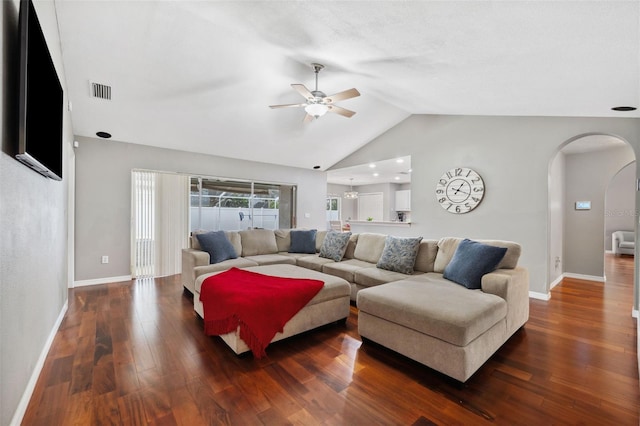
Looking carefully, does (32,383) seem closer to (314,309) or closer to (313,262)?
(314,309)

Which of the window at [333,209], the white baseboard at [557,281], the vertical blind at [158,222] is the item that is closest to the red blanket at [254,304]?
the vertical blind at [158,222]

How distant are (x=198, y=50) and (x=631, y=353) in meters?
4.98

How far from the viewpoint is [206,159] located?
5848mm

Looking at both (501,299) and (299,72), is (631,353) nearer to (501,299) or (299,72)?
(501,299)

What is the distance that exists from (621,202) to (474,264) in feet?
28.0

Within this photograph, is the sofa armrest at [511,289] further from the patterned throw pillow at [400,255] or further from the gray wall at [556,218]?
the gray wall at [556,218]

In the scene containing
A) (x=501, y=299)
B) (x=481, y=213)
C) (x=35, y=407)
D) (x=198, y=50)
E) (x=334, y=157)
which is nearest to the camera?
(x=35, y=407)

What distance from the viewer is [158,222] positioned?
17.1 ft

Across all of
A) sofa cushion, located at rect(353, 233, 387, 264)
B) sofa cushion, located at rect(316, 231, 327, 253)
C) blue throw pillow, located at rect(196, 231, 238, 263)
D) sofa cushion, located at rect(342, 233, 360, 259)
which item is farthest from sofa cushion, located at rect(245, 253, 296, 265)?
sofa cushion, located at rect(353, 233, 387, 264)

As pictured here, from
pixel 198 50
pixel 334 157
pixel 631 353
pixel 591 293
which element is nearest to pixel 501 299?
pixel 631 353

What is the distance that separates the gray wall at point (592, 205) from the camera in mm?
5102

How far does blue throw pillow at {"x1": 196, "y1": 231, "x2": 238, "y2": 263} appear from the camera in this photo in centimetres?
414

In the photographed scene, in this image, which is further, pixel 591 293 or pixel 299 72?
pixel 591 293

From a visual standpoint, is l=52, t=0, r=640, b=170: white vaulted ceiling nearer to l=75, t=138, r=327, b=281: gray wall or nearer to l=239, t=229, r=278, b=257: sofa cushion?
l=75, t=138, r=327, b=281: gray wall
